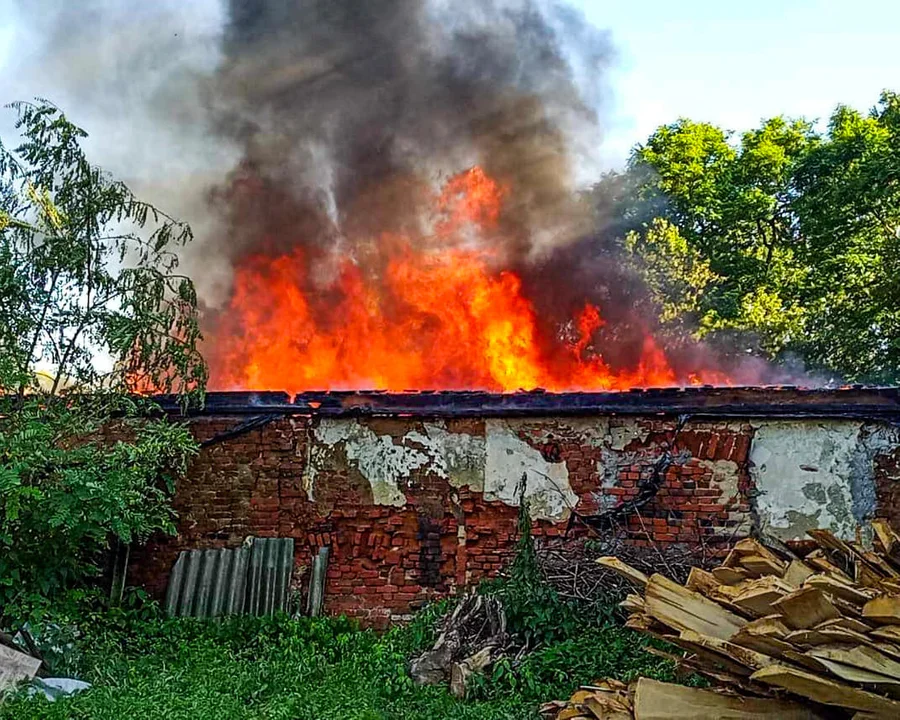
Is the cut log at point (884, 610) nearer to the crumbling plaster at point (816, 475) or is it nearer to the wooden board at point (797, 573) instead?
the wooden board at point (797, 573)

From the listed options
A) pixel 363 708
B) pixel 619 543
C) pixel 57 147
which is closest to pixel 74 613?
pixel 363 708

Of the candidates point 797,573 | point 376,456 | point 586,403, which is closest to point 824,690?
point 797,573

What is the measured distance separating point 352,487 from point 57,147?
4.47 metres

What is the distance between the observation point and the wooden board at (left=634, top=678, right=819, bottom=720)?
180 inches

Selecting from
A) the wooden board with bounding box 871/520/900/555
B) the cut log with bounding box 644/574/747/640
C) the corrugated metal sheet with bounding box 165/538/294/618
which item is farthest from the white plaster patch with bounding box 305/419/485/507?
the wooden board with bounding box 871/520/900/555

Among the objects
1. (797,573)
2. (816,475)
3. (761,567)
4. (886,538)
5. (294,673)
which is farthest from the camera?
(816,475)

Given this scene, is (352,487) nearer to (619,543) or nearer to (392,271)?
(619,543)

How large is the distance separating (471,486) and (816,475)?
3583 millimetres

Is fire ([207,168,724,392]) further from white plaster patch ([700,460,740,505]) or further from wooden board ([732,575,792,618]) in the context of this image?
wooden board ([732,575,792,618])

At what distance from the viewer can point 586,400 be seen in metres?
8.45

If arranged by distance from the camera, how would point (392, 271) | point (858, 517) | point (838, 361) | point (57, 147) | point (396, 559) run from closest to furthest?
point (57, 147) < point (858, 517) < point (396, 559) < point (392, 271) < point (838, 361)

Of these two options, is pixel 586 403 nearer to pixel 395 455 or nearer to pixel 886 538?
pixel 395 455

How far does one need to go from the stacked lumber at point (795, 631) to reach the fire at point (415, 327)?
6.51 metres

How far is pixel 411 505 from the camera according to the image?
28.4ft
